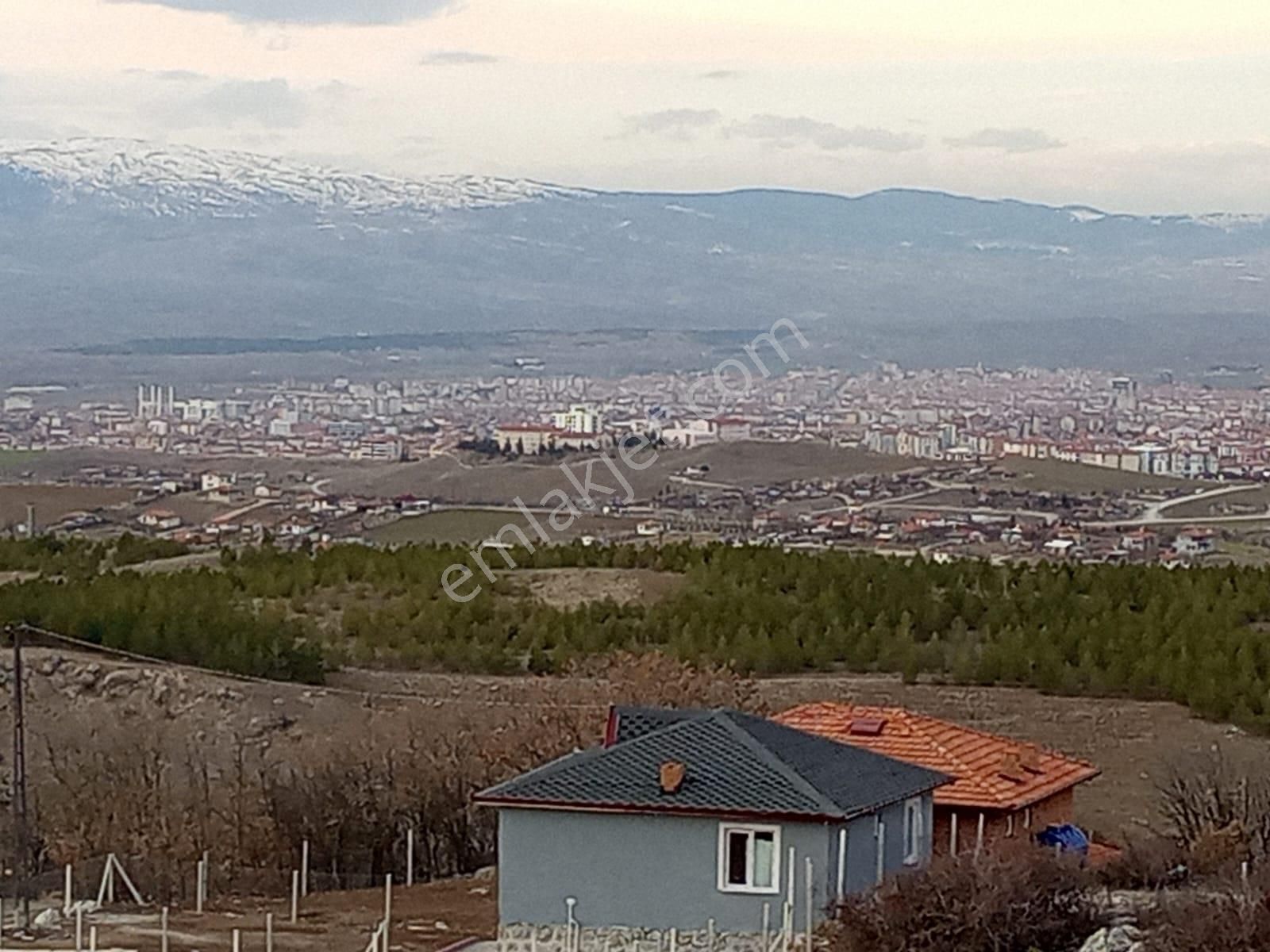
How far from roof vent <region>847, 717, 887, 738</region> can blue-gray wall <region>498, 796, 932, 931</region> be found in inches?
171

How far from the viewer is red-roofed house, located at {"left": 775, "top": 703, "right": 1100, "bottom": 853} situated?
26.1m

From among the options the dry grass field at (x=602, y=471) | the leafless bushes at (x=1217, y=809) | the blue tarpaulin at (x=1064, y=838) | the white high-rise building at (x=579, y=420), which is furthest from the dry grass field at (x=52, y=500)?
the blue tarpaulin at (x=1064, y=838)

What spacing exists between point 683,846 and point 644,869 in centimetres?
39

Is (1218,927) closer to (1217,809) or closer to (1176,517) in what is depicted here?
(1217,809)

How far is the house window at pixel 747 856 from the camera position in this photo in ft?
74.5

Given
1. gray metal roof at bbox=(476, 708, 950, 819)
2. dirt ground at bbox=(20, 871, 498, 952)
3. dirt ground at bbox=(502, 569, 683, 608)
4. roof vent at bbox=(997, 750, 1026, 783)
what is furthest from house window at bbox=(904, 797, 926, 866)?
dirt ground at bbox=(502, 569, 683, 608)

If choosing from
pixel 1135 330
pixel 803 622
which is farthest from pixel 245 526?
pixel 1135 330

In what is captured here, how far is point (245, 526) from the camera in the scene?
61.9 metres

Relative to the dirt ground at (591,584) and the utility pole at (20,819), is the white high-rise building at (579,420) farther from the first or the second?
the utility pole at (20,819)

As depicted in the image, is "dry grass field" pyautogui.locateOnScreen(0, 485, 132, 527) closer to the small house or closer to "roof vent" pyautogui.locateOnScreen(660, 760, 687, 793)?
the small house

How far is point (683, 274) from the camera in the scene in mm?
150750

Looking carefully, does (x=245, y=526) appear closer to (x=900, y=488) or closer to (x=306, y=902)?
(x=900, y=488)

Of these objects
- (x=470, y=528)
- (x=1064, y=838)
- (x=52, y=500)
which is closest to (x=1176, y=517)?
(x=470, y=528)

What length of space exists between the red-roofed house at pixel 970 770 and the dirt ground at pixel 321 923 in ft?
12.7
